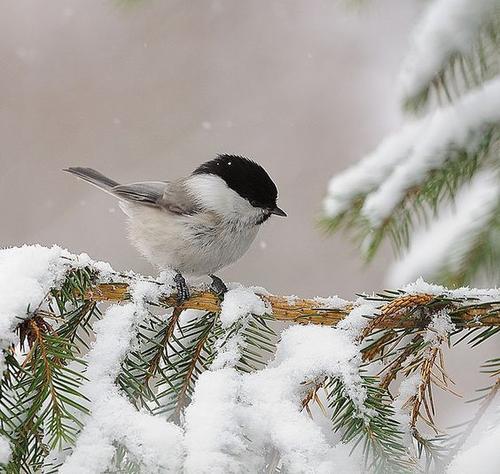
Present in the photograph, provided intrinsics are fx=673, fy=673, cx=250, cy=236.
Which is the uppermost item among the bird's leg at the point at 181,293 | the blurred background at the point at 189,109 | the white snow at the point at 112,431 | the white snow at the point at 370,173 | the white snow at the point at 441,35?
the blurred background at the point at 189,109

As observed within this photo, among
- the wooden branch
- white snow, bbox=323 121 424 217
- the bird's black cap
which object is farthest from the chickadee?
the wooden branch

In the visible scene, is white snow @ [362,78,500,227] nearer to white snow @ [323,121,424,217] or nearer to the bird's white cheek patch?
white snow @ [323,121,424,217]

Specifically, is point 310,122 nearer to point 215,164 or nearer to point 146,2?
point 215,164

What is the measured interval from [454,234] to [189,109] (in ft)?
11.3

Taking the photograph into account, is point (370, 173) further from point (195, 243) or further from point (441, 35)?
point (195, 243)

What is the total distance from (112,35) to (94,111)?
0.64 m

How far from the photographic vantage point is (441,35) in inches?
39.9

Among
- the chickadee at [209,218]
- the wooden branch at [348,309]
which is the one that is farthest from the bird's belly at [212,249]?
the wooden branch at [348,309]

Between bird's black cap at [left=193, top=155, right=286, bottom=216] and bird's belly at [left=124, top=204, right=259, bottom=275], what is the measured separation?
0.08 m

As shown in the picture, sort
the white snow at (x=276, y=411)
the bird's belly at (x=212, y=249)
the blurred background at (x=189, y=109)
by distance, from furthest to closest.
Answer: the blurred background at (x=189, y=109) < the bird's belly at (x=212, y=249) < the white snow at (x=276, y=411)

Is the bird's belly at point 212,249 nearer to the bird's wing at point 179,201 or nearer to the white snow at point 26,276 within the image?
the bird's wing at point 179,201

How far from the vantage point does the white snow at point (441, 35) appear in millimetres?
996

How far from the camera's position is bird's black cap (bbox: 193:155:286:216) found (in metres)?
1.79

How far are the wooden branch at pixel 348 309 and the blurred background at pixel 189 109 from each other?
2.88 metres
